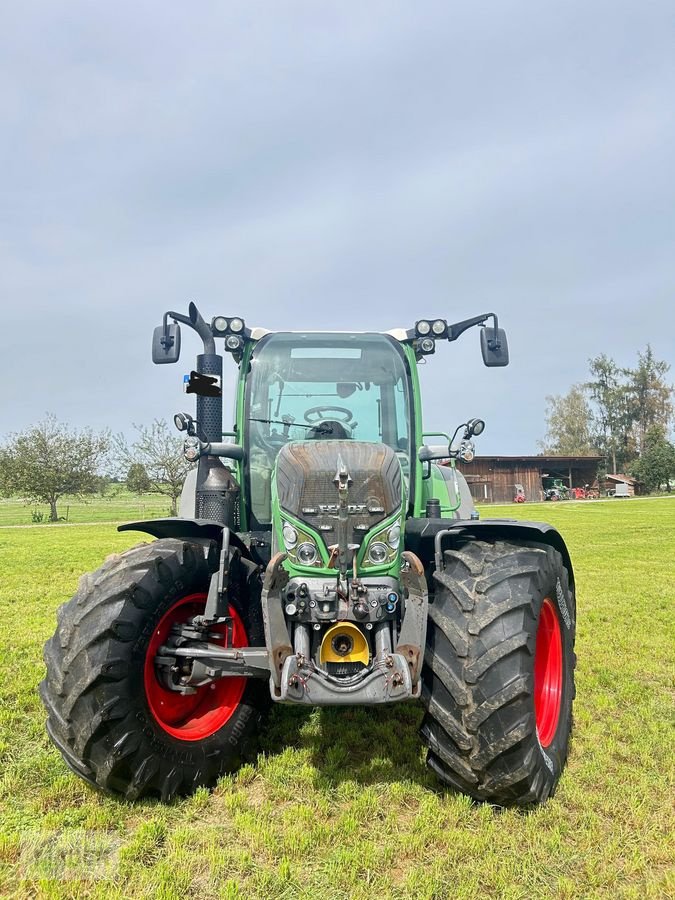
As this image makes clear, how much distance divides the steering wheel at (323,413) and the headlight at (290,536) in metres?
1.56

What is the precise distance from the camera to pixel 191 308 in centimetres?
459

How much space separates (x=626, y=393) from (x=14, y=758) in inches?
3261

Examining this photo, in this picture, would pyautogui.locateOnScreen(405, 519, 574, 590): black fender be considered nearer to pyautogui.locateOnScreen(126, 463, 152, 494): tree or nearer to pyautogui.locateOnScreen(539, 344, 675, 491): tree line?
pyautogui.locateOnScreen(126, 463, 152, 494): tree

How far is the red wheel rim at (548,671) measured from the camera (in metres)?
3.79

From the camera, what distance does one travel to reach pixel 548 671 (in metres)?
3.93

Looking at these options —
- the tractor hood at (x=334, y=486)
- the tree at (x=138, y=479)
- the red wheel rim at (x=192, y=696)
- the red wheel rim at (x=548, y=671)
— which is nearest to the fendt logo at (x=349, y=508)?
the tractor hood at (x=334, y=486)

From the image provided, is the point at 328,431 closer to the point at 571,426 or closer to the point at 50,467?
the point at 50,467

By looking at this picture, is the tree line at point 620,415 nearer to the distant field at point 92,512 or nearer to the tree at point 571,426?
the tree at point 571,426

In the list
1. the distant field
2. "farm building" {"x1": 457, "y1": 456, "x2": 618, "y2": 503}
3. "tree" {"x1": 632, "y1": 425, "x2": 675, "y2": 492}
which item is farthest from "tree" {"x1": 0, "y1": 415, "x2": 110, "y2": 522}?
"tree" {"x1": 632, "y1": 425, "x2": 675, "y2": 492}

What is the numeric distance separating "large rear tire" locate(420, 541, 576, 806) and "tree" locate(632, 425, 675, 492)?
215 ft

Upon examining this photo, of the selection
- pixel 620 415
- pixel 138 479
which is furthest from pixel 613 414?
pixel 138 479

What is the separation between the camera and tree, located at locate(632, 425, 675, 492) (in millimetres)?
62062

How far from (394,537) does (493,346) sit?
2.16 m

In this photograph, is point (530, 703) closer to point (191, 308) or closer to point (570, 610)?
point (570, 610)
